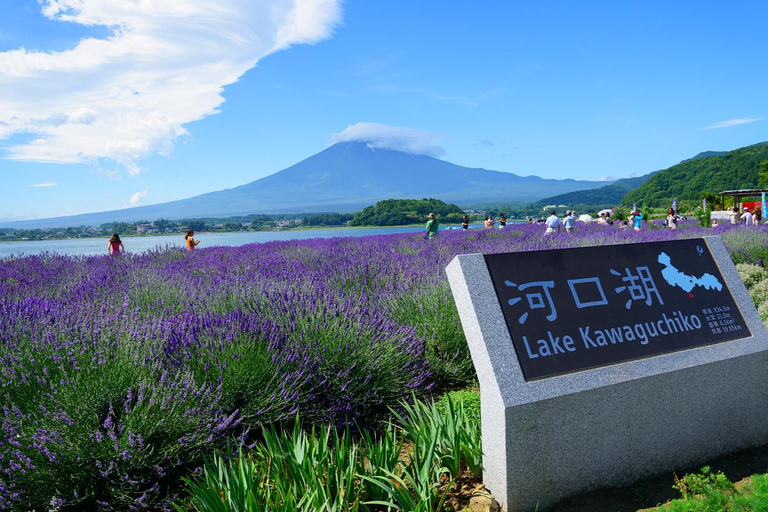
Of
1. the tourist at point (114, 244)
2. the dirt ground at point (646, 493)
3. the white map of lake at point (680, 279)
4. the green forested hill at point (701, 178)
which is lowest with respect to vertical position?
the dirt ground at point (646, 493)

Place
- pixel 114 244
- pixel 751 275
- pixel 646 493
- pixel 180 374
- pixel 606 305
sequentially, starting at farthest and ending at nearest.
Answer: pixel 114 244 → pixel 751 275 → pixel 606 305 → pixel 180 374 → pixel 646 493

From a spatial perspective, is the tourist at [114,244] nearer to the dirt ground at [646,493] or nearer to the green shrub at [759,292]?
the dirt ground at [646,493]

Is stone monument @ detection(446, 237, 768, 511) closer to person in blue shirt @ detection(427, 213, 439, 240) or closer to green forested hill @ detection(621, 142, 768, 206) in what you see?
person in blue shirt @ detection(427, 213, 439, 240)

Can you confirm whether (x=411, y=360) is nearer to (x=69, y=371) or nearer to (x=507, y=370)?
(x=507, y=370)

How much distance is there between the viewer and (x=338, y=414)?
10.8ft

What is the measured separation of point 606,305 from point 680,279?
894 millimetres

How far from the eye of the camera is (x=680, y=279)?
3.61 metres

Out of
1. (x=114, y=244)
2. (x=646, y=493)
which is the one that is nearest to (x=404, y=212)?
(x=114, y=244)

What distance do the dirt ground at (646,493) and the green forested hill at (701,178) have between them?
96.5m

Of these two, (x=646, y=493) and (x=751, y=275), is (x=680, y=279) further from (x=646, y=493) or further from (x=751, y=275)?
(x=751, y=275)

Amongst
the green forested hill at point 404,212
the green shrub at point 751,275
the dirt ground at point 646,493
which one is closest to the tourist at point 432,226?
the green shrub at point 751,275

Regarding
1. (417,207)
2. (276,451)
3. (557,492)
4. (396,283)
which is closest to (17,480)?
(276,451)

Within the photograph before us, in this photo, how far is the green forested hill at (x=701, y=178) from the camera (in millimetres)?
93188

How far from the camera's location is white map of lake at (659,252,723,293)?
3.56 meters
